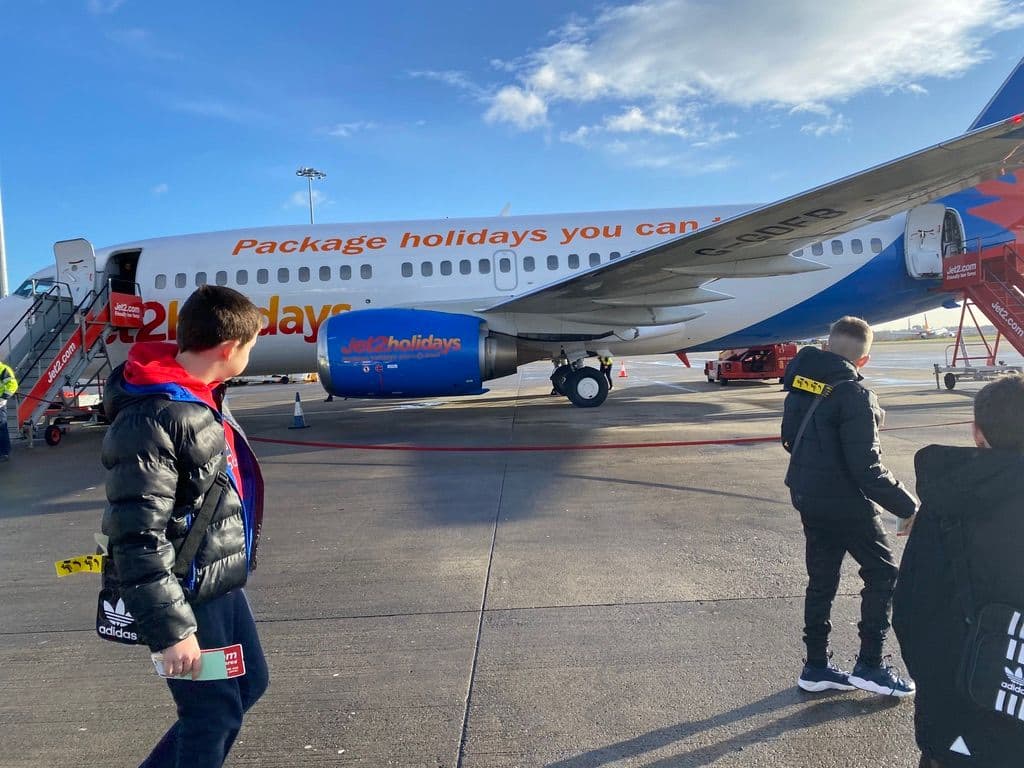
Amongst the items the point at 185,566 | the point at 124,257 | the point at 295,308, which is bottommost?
the point at 185,566

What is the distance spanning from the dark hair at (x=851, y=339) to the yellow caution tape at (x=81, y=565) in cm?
296

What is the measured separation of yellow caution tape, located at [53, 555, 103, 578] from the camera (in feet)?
6.30

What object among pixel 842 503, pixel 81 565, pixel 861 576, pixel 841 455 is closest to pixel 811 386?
pixel 841 455

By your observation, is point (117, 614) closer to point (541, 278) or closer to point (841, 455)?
point (841, 455)

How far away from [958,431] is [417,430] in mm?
7878

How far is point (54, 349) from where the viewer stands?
38.1ft

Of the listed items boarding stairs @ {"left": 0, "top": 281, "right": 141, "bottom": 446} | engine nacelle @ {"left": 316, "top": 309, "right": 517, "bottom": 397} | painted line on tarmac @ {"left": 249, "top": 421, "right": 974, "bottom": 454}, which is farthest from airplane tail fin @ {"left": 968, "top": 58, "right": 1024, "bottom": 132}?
boarding stairs @ {"left": 0, "top": 281, "right": 141, "bottom": 446}

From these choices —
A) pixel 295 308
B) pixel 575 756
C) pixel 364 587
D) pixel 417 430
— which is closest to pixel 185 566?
pixel 575 756

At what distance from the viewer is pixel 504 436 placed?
9664 millimetres

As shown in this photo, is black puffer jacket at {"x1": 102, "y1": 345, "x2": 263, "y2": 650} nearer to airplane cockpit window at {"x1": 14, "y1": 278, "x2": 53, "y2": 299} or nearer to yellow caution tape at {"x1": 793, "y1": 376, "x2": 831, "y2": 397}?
yellow caution tape at {"x1": 793, "y1": 376, "x2": 831, "y2": 397}

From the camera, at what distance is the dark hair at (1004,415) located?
1.70 meters

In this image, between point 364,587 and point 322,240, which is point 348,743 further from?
point 322,240

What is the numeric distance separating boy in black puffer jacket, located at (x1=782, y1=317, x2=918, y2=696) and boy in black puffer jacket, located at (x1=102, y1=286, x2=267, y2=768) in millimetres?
2258

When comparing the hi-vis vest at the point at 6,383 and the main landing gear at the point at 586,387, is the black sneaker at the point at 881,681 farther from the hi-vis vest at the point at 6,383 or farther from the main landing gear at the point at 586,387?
the hi-vis vest at the point at 6,383
